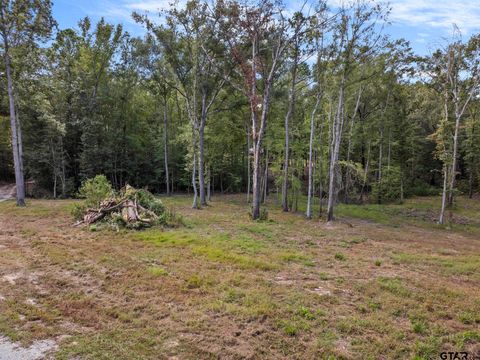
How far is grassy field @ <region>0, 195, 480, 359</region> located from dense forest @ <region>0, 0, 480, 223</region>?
6.44 metres

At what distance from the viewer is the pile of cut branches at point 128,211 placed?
33.4 ft

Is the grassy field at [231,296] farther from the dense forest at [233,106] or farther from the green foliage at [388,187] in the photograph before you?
the green foliage at [388,187]

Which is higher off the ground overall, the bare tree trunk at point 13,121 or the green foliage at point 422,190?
the bare tree trunk at point 13,121

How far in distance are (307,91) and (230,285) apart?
15.3 meters

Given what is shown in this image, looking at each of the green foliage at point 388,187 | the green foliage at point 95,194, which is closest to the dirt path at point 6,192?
the green foliage at point 95,194

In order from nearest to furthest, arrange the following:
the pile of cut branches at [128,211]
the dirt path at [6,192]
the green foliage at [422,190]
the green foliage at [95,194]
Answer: the pile of cut branches at [128,211], the green foliage at [95,194], the dirt path at [6,192], the green foliage at [422,190]

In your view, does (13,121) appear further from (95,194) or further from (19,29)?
(95,194)

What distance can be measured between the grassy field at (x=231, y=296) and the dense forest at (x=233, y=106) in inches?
254

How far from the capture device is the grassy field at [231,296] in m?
3.63

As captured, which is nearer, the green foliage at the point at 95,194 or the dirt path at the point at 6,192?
the green foliage at the point at 95,194

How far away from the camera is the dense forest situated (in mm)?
14164

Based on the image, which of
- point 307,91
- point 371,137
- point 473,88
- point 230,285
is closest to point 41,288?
point 230,285

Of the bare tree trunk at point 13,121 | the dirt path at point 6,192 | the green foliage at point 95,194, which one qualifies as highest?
the bare tree trunk at point 13,121

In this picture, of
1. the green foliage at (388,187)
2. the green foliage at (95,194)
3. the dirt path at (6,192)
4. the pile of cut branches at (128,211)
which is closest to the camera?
the pile of cut branches at (128,211)
